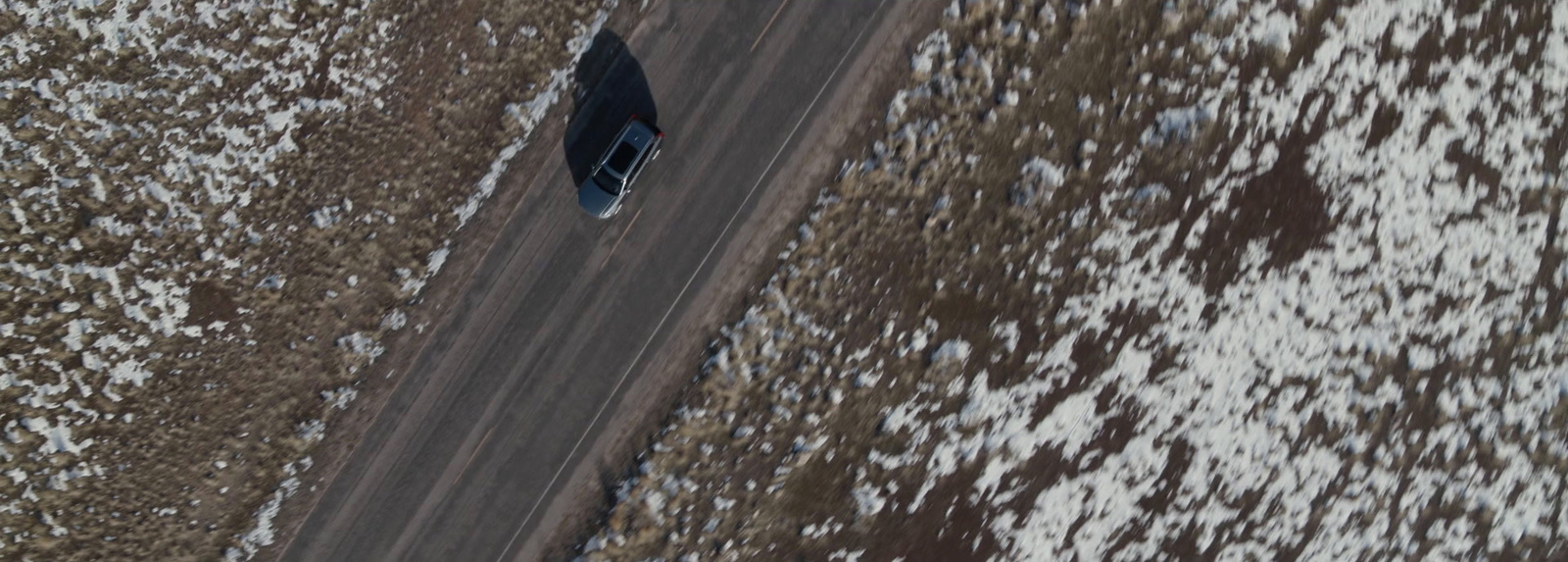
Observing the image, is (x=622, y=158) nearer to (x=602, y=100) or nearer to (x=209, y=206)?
(x=602, y=100)

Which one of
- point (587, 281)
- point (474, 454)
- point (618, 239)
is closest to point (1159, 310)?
point (618, 239)

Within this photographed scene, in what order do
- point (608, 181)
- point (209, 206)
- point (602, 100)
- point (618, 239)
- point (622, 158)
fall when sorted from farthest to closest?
point (618, 239) < point (602, 100) < point (209, 206) < point (608, 181) < point (622, 158)

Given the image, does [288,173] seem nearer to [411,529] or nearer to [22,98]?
[22,98]

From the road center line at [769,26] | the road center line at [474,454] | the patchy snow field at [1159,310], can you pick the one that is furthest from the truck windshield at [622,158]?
the road center line at [474,454]

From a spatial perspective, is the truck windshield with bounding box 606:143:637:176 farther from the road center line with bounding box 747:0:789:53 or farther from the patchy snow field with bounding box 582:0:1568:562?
the patchy snow field with bounding box 582:0:1568:562

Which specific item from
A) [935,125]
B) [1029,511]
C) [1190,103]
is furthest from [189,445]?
[1190,103]

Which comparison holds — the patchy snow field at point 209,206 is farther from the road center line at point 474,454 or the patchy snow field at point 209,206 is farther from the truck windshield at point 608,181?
the road center line at point 474,454
